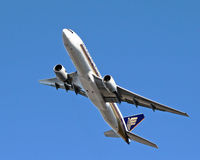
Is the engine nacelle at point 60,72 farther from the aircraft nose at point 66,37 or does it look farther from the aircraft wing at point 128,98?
the aircraft nose at point 66,37

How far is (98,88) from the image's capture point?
40.4m

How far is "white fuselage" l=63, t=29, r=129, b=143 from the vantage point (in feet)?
123

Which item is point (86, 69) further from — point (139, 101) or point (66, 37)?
point (139, 101)

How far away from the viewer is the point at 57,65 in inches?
1631

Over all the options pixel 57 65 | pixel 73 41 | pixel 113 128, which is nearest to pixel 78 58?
pixel 73 41

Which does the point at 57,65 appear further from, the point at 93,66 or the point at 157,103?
the point at 157,103

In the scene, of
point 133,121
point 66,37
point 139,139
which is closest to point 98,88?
point 66,37

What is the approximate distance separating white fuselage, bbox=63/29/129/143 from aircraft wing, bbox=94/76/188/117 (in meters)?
0.53

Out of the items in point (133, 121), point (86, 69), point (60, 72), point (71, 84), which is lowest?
point (133, 121)

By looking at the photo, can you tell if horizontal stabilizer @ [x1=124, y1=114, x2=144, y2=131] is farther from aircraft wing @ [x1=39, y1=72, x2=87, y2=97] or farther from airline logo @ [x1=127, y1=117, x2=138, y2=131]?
aircraft wing @ [x1=39, y1=72, x2=87, y2=97]

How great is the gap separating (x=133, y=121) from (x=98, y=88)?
9.01m

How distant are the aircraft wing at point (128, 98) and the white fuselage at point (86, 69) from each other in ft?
1.75

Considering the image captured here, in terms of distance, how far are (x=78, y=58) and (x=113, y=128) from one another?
1082 cm

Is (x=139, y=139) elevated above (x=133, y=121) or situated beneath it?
situated beneath
